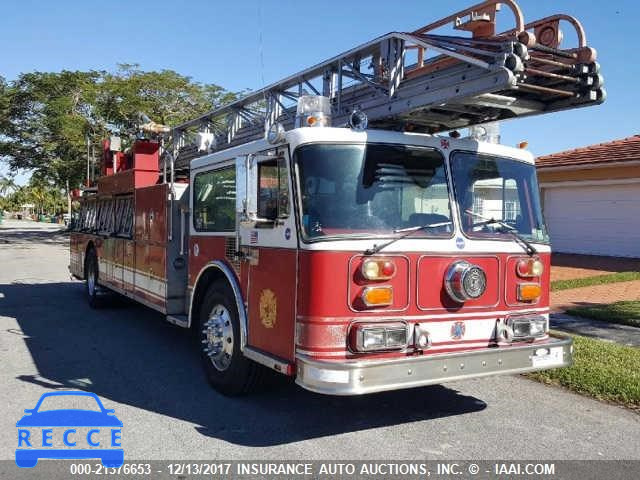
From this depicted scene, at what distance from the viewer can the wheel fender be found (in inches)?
195

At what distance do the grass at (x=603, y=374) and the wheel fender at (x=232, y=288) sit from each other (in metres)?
3.17

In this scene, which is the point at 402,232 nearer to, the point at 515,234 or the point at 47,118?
the point at 515,234

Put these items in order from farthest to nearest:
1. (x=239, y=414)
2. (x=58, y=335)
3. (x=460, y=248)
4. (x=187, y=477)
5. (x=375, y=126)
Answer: (x=58, y=335) → (x=375, y=126) → (x=239, y=414) → (x=460, y=248) → (x=187, y=477)

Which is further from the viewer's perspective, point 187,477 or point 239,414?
point 239,414

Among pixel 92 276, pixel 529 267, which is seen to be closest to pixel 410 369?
pixel 529 267

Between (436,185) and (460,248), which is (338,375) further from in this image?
(436,185)

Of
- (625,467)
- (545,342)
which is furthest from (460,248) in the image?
(625,467)

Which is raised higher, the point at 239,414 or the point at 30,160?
the point at 30,160

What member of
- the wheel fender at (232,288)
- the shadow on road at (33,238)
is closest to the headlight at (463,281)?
the wheel fender at (232,288)

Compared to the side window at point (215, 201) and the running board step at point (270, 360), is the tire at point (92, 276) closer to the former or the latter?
the side window at point (215, 201)

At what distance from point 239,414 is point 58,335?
4128mm

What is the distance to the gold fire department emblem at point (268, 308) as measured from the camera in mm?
4578

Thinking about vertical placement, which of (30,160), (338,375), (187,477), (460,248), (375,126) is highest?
(30,160)

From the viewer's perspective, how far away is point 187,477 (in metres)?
3.81
